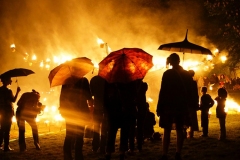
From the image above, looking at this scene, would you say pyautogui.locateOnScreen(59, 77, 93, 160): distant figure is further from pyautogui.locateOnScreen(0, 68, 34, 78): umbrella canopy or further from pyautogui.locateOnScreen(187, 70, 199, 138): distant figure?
pyautogui.locateOnScreen(0, 68, 34, 78): umbrella canopy

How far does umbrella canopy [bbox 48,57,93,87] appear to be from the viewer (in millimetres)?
6227

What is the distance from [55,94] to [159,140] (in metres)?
21.0

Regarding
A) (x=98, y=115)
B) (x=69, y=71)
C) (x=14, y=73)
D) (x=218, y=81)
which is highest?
(x=218, y=81)

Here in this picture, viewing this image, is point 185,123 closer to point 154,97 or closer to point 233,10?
point 233,10

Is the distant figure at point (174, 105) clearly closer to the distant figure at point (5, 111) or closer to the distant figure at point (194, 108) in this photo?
the distant figure at point (194, 108)

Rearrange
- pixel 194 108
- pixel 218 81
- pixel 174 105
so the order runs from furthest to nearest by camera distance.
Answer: pixel 218 81 → pixel 194 108 → pixel 174 105

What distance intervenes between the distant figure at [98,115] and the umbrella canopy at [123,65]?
53.6 inches

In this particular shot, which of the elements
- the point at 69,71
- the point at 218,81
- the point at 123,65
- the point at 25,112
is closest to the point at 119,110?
the point at 123,65

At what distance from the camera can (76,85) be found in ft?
20.7

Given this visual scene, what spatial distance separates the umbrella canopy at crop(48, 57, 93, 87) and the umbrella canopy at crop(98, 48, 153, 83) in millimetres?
370

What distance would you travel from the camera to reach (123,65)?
6.58 metres

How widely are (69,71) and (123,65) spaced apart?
113cm

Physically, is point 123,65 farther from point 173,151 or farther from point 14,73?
point 14,73

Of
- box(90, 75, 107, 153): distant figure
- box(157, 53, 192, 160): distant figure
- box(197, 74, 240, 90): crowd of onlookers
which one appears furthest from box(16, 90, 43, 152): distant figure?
box(197, 74, 240, 90): crowd of onlookers
